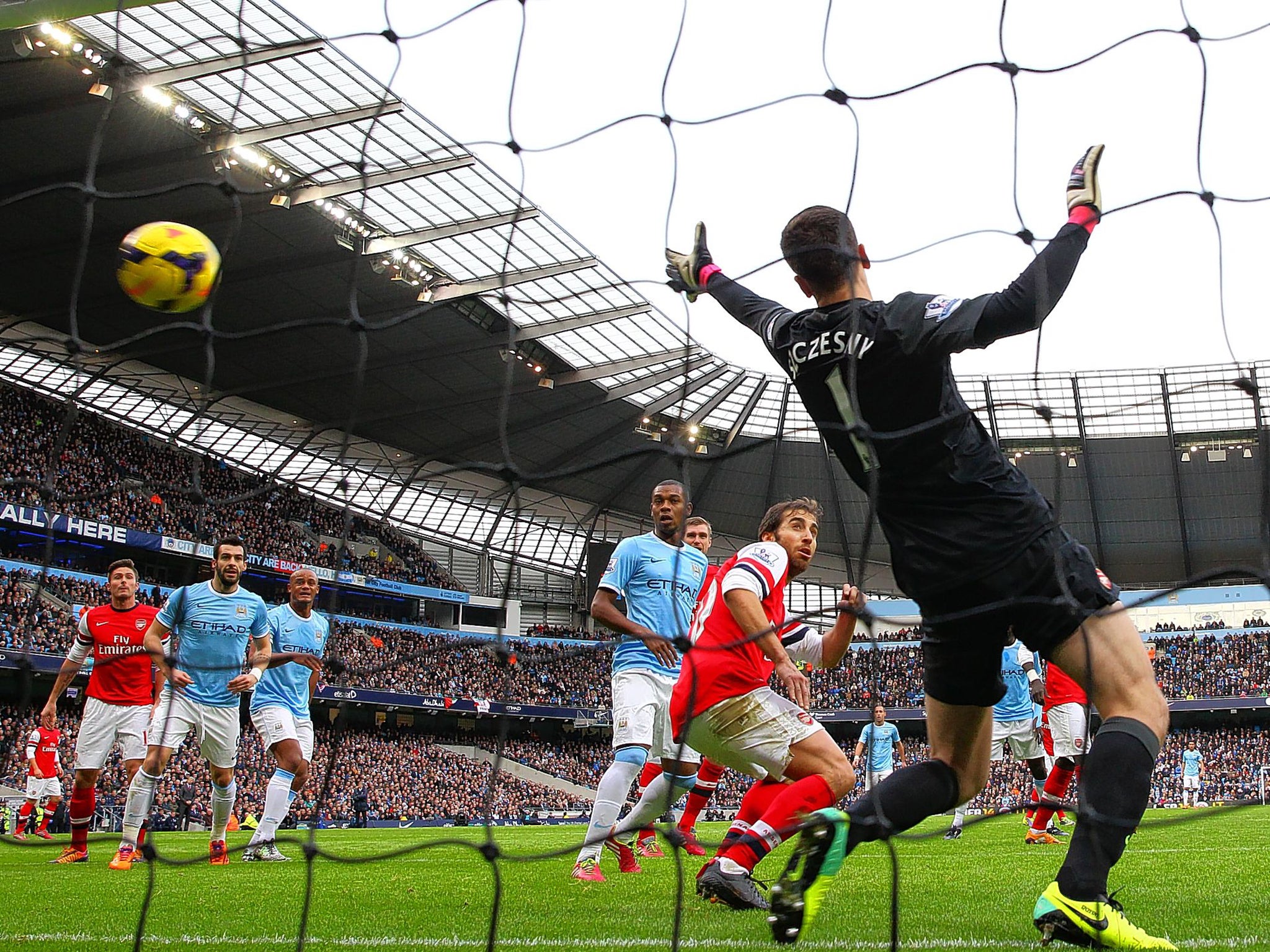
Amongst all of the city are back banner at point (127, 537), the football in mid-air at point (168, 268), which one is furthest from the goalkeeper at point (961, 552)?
the city are back banner at point (127, 537)

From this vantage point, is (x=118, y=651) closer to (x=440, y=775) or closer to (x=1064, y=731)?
(x=1064, y=731)

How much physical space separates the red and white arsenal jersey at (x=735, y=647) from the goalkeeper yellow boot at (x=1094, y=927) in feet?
5.93

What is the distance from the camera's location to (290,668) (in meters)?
7.62

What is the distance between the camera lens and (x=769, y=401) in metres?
32.8

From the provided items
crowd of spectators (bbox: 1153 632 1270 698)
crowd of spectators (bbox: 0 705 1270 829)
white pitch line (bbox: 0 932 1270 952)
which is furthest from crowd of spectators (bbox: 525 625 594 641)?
white pitch line (bbox: 0 932 1270 952)

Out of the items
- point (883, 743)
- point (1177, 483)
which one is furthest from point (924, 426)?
point (1177, 483)

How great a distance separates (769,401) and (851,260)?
29.9 metres

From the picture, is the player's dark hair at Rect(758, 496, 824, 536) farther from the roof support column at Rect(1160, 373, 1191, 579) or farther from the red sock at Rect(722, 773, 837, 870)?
the roof support column at Rect(1160, 373, 1191, 579)

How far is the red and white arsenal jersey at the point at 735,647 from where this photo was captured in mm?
4465

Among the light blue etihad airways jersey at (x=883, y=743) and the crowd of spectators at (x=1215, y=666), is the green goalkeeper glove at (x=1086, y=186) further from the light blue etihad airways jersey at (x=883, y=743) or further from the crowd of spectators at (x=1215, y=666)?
the crowd of spectators at (x=1215, y=666)

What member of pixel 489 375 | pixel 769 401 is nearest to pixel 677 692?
pixel 489 375

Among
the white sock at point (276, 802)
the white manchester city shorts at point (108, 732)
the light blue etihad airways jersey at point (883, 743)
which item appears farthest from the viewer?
the light blue etihad airways jersey at point (883, 743)

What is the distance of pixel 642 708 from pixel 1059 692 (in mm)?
4116

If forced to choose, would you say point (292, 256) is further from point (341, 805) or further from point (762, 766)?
point (762, 766)
